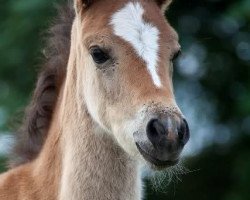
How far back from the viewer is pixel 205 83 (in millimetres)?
12578

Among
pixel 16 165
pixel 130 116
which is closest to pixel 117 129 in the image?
pixel 130 116

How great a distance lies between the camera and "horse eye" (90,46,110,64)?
6.15 metres

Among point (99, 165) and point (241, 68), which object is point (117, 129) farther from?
point (241, 68)

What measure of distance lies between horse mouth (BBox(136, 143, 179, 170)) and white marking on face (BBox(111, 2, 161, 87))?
396 millimetres

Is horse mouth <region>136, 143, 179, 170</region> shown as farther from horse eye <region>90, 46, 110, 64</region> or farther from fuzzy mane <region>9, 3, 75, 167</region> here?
fuzzy mane <region>9, 3, 75, 167</region>

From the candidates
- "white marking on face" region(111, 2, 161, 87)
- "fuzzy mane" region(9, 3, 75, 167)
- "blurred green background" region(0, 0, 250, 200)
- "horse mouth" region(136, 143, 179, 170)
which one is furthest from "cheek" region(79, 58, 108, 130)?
"blurred green background" region(0, 0, 250, 200)

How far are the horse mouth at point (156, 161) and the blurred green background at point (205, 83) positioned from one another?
209 inches

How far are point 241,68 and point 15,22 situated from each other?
2.90 metres

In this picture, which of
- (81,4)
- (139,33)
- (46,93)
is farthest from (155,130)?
(46,93)

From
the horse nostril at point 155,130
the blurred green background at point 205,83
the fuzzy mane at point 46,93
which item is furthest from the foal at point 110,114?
the blurred green background at point 205,83

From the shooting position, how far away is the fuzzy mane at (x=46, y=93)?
22.6 ft

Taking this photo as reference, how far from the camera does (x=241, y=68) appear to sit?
1239 centimetres


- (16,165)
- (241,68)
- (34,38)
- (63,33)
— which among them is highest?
(63,33)

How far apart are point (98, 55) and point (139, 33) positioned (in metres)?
0.31
